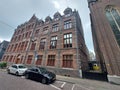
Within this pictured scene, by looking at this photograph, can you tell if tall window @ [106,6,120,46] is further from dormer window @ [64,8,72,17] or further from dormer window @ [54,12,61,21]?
dormer window @ [54,12,61,21]

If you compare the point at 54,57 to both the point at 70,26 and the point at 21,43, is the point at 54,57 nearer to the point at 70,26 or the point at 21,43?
the point at 70,26

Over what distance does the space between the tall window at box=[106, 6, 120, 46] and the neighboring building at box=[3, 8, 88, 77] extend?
19.4 feet

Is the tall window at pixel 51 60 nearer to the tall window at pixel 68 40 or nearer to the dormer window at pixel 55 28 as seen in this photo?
the tall window at pixel 68 40

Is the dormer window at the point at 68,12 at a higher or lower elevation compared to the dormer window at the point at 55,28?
higher

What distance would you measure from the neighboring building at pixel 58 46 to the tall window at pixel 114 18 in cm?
592

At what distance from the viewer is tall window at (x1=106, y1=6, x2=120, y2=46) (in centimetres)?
1260

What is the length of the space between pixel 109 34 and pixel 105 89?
8876 millimetres

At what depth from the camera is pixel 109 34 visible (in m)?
12.5

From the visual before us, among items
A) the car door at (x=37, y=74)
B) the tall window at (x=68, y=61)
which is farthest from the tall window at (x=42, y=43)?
the car door at (x=37, y=74)

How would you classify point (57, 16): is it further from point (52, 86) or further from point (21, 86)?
point (21, 86)

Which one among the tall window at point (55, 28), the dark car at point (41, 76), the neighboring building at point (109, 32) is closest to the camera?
the dark car at point (41, 76)

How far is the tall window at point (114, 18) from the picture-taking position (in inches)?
496

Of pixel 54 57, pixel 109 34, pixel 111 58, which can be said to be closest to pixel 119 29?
pixel 109 34

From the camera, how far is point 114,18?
46.8 ft
